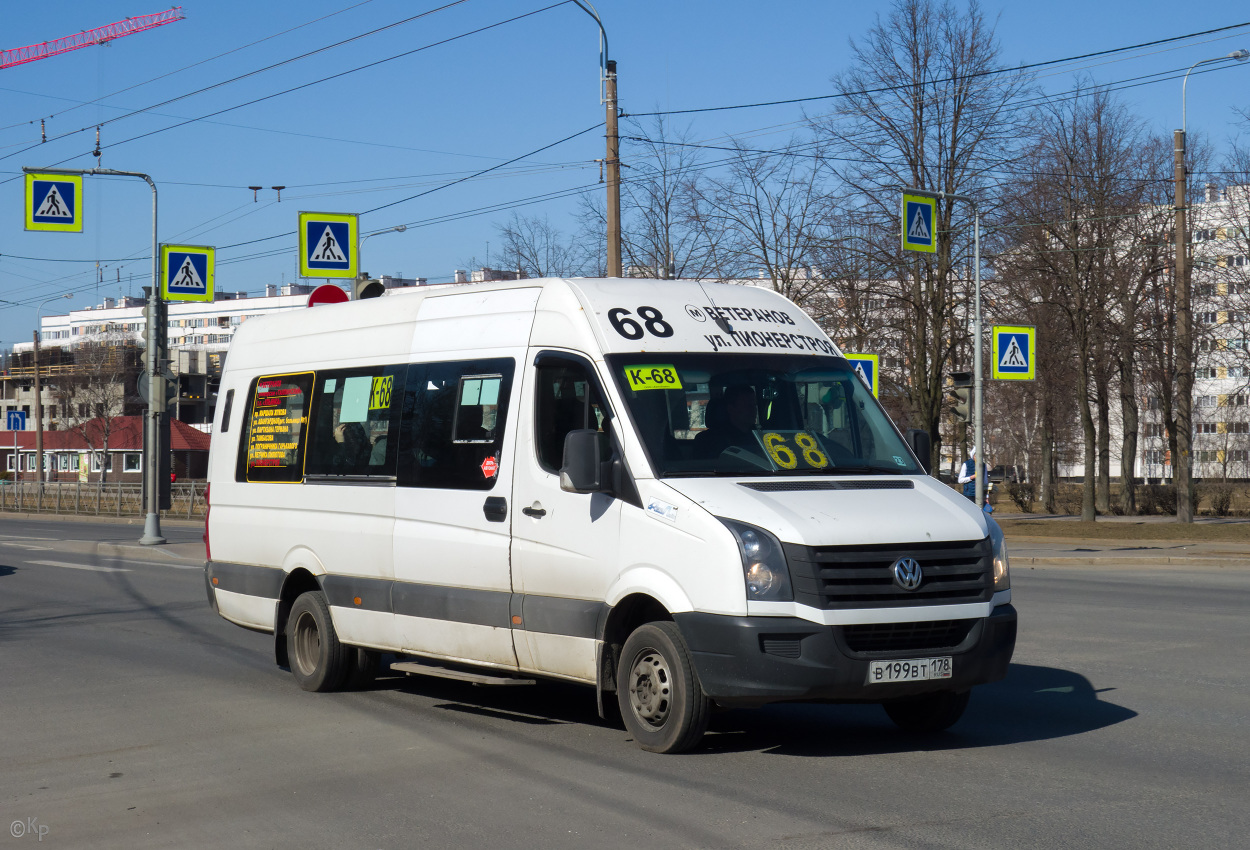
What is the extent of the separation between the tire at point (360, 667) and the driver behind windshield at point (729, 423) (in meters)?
3.51

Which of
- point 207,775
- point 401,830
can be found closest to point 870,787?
point 401,830

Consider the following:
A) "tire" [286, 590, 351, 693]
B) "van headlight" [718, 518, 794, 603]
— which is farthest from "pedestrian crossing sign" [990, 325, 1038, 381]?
"van headlight" [718, 518, 794, 603]

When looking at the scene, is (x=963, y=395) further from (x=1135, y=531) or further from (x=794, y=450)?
(x=794, y=450)

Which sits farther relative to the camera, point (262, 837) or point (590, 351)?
point (590, 351)

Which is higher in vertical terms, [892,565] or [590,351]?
[590,351]

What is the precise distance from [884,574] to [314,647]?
4.79 m

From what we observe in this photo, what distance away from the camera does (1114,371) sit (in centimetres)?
4256

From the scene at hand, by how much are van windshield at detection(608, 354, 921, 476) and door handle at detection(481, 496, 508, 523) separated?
1099 millimetres

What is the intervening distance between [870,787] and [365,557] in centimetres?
417

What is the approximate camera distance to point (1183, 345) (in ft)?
100

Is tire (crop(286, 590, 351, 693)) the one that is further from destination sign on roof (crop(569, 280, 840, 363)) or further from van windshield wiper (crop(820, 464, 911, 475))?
van windshield wiper (crop(820, 464, 911, 475))

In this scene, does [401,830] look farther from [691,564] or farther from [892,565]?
[892,565]

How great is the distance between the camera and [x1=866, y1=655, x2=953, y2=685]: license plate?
22.4ft

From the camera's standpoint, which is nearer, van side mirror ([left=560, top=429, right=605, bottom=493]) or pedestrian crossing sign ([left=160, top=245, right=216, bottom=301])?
van side mirror ([left=560, top=429, right=605, bottom=493])
